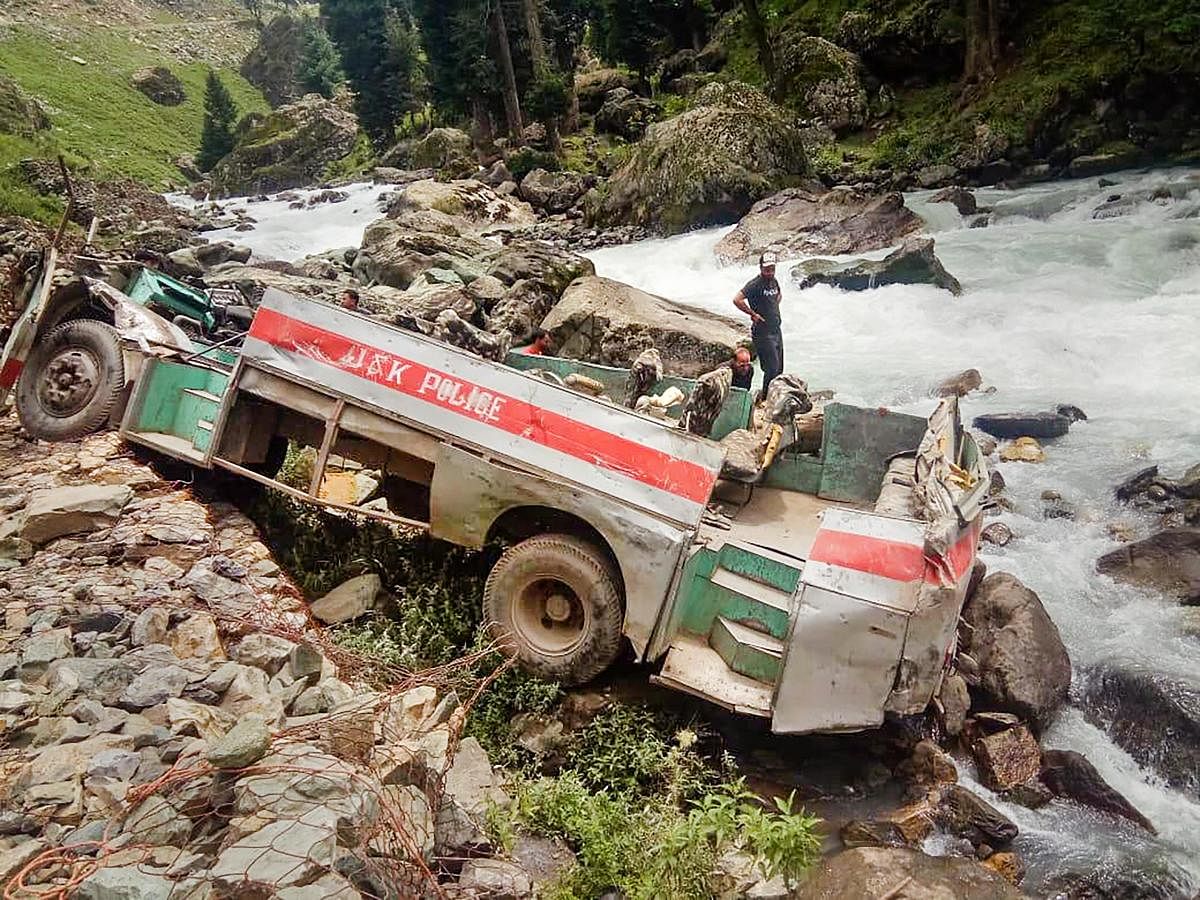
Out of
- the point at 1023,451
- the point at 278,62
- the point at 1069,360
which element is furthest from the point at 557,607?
the point at 278,62

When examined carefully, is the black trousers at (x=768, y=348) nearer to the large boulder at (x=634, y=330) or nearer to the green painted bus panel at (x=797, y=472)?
the large boulder at (x=634, y=330)

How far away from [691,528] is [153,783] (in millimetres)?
3117

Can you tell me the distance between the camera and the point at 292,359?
19.8 ft

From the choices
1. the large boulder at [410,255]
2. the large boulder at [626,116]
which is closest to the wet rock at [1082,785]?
the large boulder at [410,255]

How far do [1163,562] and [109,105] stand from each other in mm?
55391

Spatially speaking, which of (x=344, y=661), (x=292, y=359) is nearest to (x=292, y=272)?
(x=292, y=359)

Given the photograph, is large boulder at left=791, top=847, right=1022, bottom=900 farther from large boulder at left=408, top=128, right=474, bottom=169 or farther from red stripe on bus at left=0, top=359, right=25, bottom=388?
large boulder at left=408, top=128, right=474, bottom=169

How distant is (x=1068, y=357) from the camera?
37.5 ft

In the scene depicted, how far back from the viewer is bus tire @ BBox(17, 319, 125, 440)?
6.77 m

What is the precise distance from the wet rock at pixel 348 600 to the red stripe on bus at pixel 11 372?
3514mm

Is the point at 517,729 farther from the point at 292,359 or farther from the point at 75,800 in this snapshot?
the point at 292,359

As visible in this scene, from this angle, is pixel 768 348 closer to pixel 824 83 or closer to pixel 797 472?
pixel 797 472

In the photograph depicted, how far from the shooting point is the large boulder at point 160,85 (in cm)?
5272

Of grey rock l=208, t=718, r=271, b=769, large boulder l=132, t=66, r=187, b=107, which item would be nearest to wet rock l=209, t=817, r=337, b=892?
grey rock l=208, t=718, r=271, b=769
